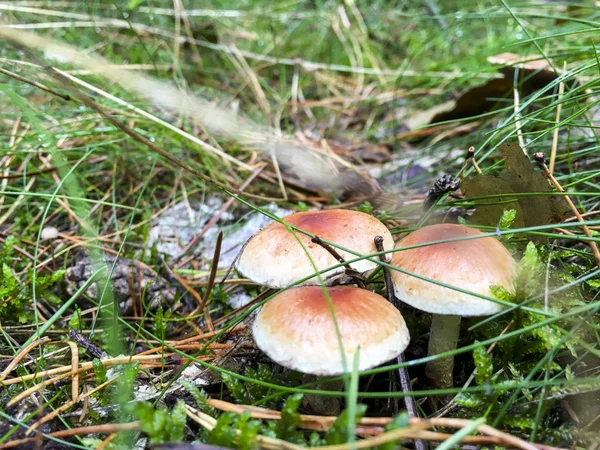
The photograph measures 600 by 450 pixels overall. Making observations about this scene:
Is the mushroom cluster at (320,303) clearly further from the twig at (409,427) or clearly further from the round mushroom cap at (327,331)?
the twig at (409,427)

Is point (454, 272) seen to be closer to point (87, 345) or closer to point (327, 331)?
point (327, 331)

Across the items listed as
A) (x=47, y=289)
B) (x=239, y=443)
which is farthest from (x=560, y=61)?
(x=47, y=289)

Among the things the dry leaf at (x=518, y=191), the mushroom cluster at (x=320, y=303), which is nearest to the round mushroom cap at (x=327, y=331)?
the mushroom cluster at (x=320, y=303)

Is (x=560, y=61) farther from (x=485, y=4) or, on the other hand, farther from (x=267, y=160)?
(x=485, y=4)

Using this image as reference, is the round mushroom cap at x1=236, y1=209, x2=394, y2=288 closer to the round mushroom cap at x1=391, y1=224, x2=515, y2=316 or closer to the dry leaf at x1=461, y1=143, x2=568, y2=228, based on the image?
the round mushroom cap at x1=391, y1=224, x2=515, y2=316

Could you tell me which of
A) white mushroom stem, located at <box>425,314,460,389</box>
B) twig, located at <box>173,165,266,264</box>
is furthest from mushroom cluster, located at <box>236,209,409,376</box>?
twig, located at <box>173,165,266,264</box>

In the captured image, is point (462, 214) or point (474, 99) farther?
point (474, 99)
